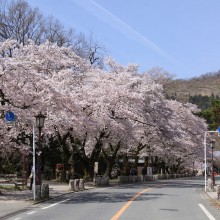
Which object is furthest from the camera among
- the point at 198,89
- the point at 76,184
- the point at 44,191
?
the point at 198,89

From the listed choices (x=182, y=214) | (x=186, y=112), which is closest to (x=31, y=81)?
(x=182, y=214)

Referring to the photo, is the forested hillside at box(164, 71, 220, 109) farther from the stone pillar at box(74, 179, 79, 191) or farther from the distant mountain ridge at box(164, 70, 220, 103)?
the stone pillar at box(74, 179, 79, 191)

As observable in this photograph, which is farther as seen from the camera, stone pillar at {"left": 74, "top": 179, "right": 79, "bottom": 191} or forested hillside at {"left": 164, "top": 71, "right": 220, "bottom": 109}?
forested hillside at {"left": 164, "top": 71, "right": 220, "bottom": 109}

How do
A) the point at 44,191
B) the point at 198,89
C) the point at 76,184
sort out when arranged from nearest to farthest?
the point at 44,191 < the point at 76,184 < the point at 198,89

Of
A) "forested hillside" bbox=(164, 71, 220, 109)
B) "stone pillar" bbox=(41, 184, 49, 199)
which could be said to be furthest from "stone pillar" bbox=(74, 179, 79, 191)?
"forested hillside" bbox=(164, 71, 220, 109)

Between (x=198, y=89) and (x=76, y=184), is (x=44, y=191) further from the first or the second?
(x=198, y=89)

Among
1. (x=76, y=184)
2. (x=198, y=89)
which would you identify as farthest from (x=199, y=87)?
(x=76, y=184)

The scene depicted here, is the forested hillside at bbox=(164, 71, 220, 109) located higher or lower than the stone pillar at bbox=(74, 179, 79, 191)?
higher

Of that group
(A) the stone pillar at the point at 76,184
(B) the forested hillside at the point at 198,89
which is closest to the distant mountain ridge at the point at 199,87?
(B) the forested hillside at the point at 198,89

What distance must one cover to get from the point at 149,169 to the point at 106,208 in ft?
119

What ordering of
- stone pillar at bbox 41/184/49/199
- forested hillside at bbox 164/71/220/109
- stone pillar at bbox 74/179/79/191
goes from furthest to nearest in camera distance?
forested hillside at bbox 164/71/220/109 < stone pillar at bbox 74/179/79/191 < stone pillar at bbox 41/184/49/199

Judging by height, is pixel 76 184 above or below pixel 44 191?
above

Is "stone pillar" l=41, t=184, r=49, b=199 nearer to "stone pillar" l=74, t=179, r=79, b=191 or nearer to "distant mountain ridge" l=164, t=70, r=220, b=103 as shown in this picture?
"stone pillar" l=74, t=179, r=79, b=191

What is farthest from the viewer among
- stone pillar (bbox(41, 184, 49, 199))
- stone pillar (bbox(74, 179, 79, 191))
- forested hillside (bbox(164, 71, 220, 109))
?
forested hillside (bbox(164, 71, 220, 109))
